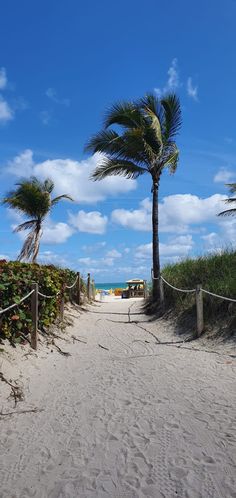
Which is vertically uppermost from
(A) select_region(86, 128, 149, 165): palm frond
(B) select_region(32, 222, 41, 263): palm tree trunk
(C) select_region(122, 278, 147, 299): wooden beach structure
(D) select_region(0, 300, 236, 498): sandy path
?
(A) select_region(86, 128, 149, 165): palm frond

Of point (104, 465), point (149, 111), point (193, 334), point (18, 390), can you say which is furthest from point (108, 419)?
point (149, 111)

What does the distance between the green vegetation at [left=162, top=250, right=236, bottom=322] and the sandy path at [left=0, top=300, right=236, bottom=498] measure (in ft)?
6.73

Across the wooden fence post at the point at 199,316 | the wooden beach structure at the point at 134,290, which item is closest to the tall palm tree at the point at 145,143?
the wooden fence post at the point at 199,316

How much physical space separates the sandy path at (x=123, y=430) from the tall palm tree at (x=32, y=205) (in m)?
15.2

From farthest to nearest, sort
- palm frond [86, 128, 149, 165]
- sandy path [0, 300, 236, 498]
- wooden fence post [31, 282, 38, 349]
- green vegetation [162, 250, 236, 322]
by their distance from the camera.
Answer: palm frond [86, 128, 149, 165] < green vegetation [162, 250, 236, 322] < wooden fence post [31, 282, 38, 349] < sandy path [0, 300, 236, 498]

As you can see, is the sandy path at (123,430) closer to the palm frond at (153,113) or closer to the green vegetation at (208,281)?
the green vegetation at (208,281)

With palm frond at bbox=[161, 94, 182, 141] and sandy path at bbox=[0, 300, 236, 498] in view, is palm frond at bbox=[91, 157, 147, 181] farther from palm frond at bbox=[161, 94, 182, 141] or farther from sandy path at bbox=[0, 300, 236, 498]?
sandy path at bbox=[0, 300, 236, 498]

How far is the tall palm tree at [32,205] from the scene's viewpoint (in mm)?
22094

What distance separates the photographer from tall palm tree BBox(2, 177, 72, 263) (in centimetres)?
2209

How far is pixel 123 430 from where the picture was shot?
14.0 feet

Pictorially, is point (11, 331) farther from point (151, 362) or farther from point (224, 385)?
point (224, 385)

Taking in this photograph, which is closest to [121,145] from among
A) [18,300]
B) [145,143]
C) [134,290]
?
[145,143]

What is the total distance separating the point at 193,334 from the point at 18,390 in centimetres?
492

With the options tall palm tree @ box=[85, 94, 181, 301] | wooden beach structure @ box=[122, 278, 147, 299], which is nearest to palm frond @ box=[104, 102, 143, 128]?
tall palm tree @ box=[85, 94, 181, 301]
